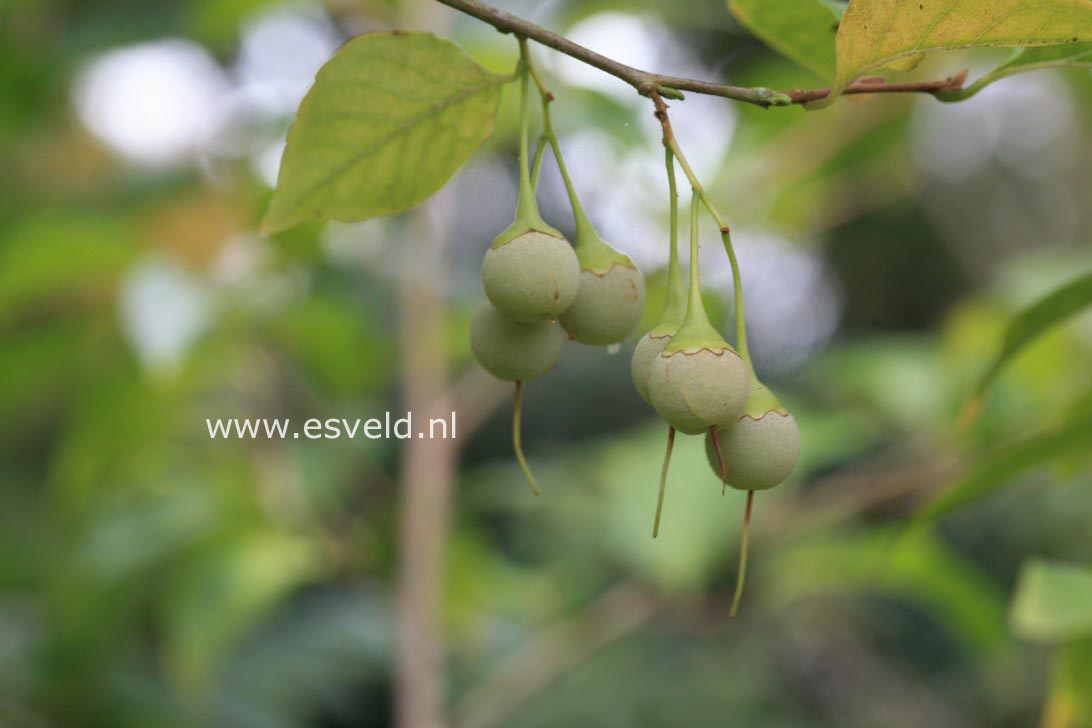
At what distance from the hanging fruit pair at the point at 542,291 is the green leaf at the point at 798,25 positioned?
12 centimetres

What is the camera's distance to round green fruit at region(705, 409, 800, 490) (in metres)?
0.36

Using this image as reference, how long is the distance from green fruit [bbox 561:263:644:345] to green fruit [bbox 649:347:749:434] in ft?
0.18

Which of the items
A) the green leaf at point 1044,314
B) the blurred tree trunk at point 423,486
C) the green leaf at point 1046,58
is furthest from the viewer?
the blurred tree trunk at point 423,486

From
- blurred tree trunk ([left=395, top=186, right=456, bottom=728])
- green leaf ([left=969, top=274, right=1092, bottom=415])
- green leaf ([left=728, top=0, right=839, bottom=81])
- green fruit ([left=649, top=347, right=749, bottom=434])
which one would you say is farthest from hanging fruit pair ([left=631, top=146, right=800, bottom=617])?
blurred tree trunk ([left=395, top=186, right=456, bottom=728])

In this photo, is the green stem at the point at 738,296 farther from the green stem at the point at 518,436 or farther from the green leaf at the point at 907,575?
the green leaf at the point at 907,575

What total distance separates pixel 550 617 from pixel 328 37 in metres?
1.08

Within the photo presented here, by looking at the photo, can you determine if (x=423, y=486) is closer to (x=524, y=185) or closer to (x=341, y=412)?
(x=341, y=412)

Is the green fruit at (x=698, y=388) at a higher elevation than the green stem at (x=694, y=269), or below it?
below

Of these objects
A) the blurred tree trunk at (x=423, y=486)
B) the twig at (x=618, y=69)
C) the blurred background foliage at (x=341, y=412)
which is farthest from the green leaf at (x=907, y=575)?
the twig at (x=618, y=69)

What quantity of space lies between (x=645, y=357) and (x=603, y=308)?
3 cm

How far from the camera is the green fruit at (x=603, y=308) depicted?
40cm

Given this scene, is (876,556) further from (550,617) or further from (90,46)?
(90,46)

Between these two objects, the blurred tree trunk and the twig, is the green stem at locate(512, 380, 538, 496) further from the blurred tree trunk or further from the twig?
the blurred tree trunk

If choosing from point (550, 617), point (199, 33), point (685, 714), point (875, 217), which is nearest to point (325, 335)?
point (199, 33)
